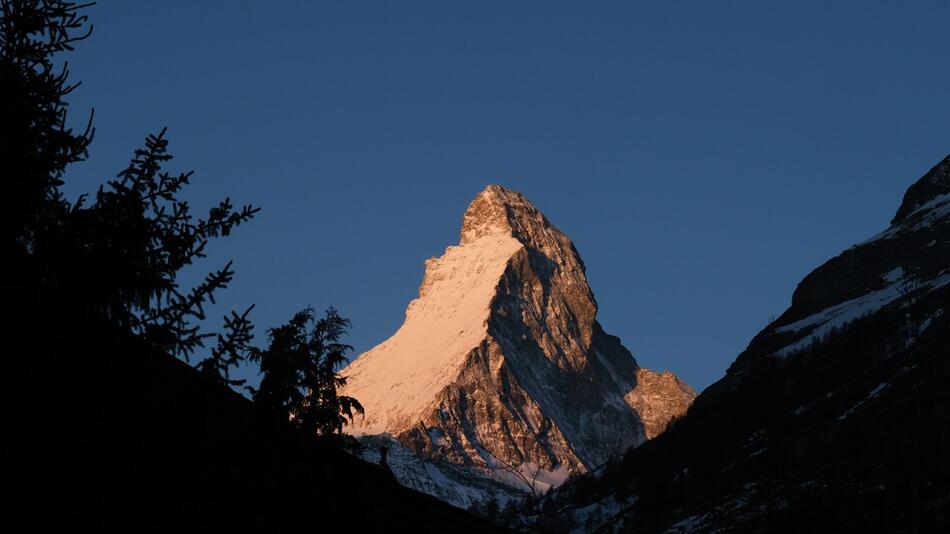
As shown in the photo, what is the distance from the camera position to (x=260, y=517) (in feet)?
32.4

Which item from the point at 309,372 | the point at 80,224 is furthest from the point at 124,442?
the point at 309,372

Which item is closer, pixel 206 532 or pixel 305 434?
pixel 206 532

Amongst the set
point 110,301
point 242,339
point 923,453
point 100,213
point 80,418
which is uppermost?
point 923,453

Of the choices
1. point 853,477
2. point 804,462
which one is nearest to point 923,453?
point 853,477

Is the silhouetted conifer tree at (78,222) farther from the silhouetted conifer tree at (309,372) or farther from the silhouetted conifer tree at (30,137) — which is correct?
the silhouetted conifer tree at (309,372)

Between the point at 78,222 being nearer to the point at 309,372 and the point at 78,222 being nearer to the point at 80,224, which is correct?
the point at 80,224

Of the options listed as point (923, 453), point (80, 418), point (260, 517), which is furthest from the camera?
point (923, 453)

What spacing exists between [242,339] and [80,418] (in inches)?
78.8

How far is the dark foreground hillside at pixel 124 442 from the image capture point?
8211mm

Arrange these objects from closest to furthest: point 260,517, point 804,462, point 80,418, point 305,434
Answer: point 80,418 → point 260,517 → point 305,434 → point 804,462

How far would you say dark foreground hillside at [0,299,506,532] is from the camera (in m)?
8.21

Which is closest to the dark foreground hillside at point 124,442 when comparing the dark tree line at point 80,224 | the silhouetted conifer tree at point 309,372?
the dark tree line at point 80,224

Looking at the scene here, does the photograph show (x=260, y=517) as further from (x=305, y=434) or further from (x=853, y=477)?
(x=853, y=477)

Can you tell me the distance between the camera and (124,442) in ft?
28.3
